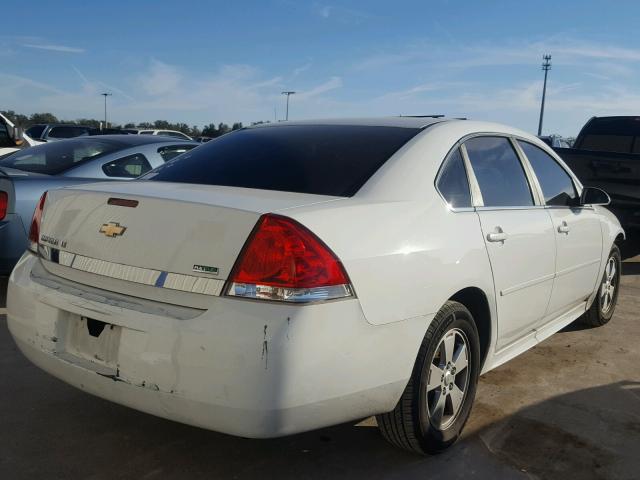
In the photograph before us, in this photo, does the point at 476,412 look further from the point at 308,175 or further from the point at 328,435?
the point at 308,175

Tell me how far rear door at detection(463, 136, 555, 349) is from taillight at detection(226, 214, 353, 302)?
1.09 metres

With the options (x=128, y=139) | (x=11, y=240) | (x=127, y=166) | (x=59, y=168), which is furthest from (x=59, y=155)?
(x=11, y=240)

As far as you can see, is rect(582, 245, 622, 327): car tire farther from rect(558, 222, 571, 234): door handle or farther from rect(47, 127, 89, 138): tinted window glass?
rect(47, 127, 89, 138): tinted window glass

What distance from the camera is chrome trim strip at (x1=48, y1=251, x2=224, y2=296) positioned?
2.22 metres

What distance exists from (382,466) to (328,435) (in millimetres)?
362

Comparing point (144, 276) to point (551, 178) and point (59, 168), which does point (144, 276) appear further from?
point (59, 168)

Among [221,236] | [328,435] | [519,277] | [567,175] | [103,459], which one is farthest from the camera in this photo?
[567,175]

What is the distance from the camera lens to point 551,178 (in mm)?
4094

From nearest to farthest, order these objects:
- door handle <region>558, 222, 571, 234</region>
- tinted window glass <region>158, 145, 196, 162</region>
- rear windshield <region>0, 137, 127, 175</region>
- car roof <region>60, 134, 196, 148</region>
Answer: door handle <region>558, 222, 571, 234</region> → rear windshield <region>0, 137, 127, 175</region> → car roof <region>60, 134, 196, 148</region> → tinted window glass <region>158, 145, 196, 162</region>

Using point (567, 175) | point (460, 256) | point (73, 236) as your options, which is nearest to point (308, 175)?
point (460, 256)

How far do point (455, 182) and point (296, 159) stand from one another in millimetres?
777


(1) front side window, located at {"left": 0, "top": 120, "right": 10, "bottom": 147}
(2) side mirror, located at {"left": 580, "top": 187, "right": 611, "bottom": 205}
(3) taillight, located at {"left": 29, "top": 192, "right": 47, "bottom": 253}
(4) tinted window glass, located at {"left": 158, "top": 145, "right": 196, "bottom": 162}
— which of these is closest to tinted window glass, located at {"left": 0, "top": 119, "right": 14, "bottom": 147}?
(1) front side window, located at {"left": 0, "top": 120, "right": 10, "bottom": 147}

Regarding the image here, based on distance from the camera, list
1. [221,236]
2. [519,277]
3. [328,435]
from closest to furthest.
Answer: [221,236] → [328,435] → [519,277]

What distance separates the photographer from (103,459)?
107 inches
